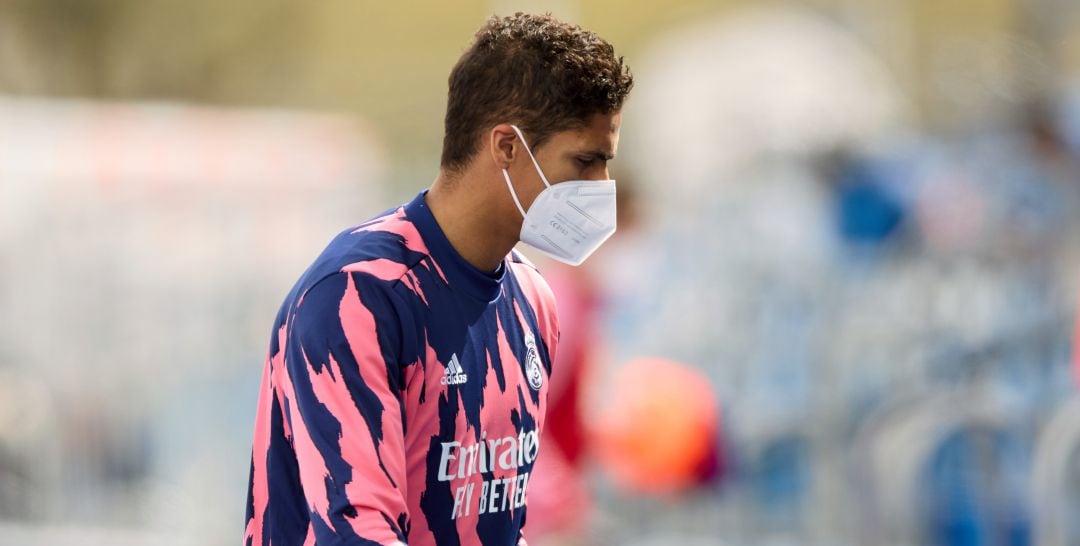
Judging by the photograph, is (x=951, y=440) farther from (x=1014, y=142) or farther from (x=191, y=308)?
(x=191, y=308)

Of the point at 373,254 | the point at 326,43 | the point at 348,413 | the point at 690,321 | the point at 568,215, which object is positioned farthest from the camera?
the point at 326,43

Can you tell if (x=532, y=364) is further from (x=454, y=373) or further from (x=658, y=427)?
(x=658, y=427)

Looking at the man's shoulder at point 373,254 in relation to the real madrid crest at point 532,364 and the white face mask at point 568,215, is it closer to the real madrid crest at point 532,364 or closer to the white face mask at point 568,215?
the white face mask at point 568,215

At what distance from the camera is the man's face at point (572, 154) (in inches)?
121

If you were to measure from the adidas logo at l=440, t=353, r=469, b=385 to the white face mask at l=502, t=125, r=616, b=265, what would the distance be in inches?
13.7

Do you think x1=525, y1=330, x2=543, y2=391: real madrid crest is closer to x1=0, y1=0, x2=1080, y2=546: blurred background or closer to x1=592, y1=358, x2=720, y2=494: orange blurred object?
x1=0, y1=0, x2=1080, y2=546: blurred background

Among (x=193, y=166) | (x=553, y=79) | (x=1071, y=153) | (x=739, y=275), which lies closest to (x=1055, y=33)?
(x=1071, y=153)

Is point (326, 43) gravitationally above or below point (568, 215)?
above

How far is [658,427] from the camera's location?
7.54m

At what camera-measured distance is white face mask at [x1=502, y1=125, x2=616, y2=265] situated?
316 cm

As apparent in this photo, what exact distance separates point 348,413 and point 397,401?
0.10 m

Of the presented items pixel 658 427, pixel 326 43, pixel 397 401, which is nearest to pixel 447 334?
pixel 397 401

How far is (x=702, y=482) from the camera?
7.32m

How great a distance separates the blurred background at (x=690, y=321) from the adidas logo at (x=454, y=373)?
3203mm
